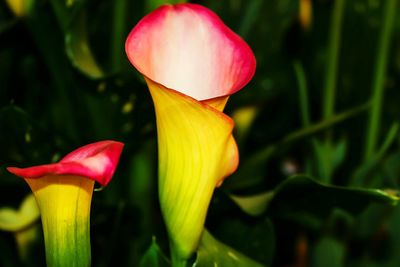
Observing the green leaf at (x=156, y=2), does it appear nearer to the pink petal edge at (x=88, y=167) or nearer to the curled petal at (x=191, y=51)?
the curled petal at (x=191, y=51)

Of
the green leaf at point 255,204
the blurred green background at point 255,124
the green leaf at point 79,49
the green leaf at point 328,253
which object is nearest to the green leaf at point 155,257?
the blurred green background at point 255,124

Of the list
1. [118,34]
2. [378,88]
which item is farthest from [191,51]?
[378,88]

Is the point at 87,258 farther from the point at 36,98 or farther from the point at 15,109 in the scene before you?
the point at 36,98

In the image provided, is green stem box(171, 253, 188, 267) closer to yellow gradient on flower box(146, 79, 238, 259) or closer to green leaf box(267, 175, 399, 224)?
yellow gradient on flower box(146, 79, 238, 259)

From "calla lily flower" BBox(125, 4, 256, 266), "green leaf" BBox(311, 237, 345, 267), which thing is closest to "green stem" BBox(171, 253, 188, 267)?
"calla lily flower" BBox(125, 4, 256, 266)

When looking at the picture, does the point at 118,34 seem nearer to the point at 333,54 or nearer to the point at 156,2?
the point at 156,2
